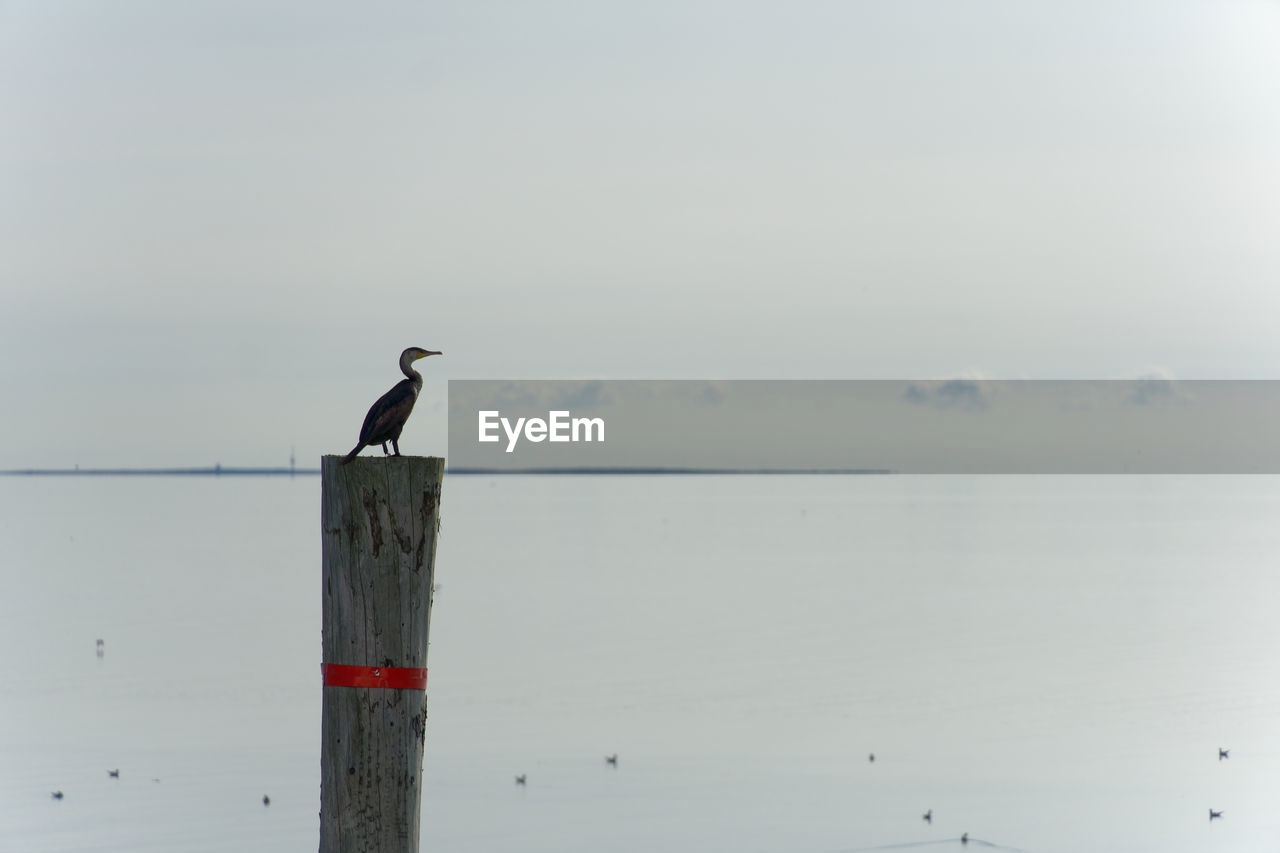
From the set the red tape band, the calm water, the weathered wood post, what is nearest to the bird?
the weathered wood post

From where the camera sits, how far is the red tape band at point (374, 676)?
6.93 metres

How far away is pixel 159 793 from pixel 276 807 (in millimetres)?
3499

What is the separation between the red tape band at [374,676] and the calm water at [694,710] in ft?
72.4

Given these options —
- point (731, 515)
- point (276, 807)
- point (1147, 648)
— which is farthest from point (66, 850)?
point (731, 515)

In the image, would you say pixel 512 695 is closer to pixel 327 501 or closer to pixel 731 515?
pixel 327 501

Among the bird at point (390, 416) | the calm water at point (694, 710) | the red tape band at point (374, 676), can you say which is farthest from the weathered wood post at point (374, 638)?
the calm water at point (694, 710)

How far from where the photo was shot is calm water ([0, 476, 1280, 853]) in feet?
99.4

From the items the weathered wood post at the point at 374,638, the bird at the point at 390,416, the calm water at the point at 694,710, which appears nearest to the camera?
the weathered wood post at the point at 374,638

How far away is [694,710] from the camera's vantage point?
136ft

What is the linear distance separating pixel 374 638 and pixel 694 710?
35457 millimetres

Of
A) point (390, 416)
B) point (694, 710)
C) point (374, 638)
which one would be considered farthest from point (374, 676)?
point (694, 710)

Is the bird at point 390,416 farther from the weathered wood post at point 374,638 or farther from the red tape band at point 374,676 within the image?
the red tape band at point 374,676

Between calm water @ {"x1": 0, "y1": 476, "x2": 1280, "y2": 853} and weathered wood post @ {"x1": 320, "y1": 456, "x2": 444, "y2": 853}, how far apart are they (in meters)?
21.8

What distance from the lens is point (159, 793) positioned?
32.3m
